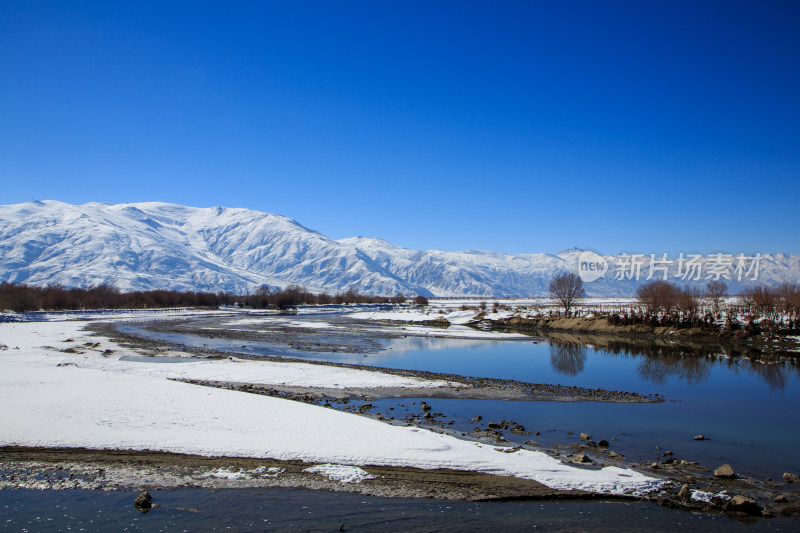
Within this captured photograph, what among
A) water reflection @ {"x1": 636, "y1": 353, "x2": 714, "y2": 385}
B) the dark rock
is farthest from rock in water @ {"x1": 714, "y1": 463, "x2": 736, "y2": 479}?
water reflection @ {"x1": 636, "y1": 353, "x2": 714, "y2": 385}

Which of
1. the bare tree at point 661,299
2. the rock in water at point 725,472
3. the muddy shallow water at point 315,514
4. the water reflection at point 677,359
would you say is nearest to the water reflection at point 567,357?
the water reflection at point 677,359

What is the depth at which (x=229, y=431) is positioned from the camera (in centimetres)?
1505

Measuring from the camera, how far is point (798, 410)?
69.7 feet

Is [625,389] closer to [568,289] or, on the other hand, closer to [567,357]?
[567,357]

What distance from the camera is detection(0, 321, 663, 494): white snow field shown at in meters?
12.7

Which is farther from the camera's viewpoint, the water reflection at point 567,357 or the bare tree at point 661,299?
the bare tree at point 661,299

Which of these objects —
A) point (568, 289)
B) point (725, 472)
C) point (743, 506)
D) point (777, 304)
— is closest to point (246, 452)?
point (743, 506)

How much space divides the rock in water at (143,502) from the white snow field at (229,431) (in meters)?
2.99

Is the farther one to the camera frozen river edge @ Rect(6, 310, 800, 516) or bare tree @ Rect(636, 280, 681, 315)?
bare tree @ Rect(636, 280, 681, 315)

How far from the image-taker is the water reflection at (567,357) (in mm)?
32641

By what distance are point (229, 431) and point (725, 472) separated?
1399cm

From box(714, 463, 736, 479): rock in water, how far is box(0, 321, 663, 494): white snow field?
1891 mm

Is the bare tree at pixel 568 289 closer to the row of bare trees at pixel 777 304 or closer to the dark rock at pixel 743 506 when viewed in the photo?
the row of bare trees at pixel 777 304

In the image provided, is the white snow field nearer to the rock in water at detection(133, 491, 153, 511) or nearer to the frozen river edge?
the frozen river edge
